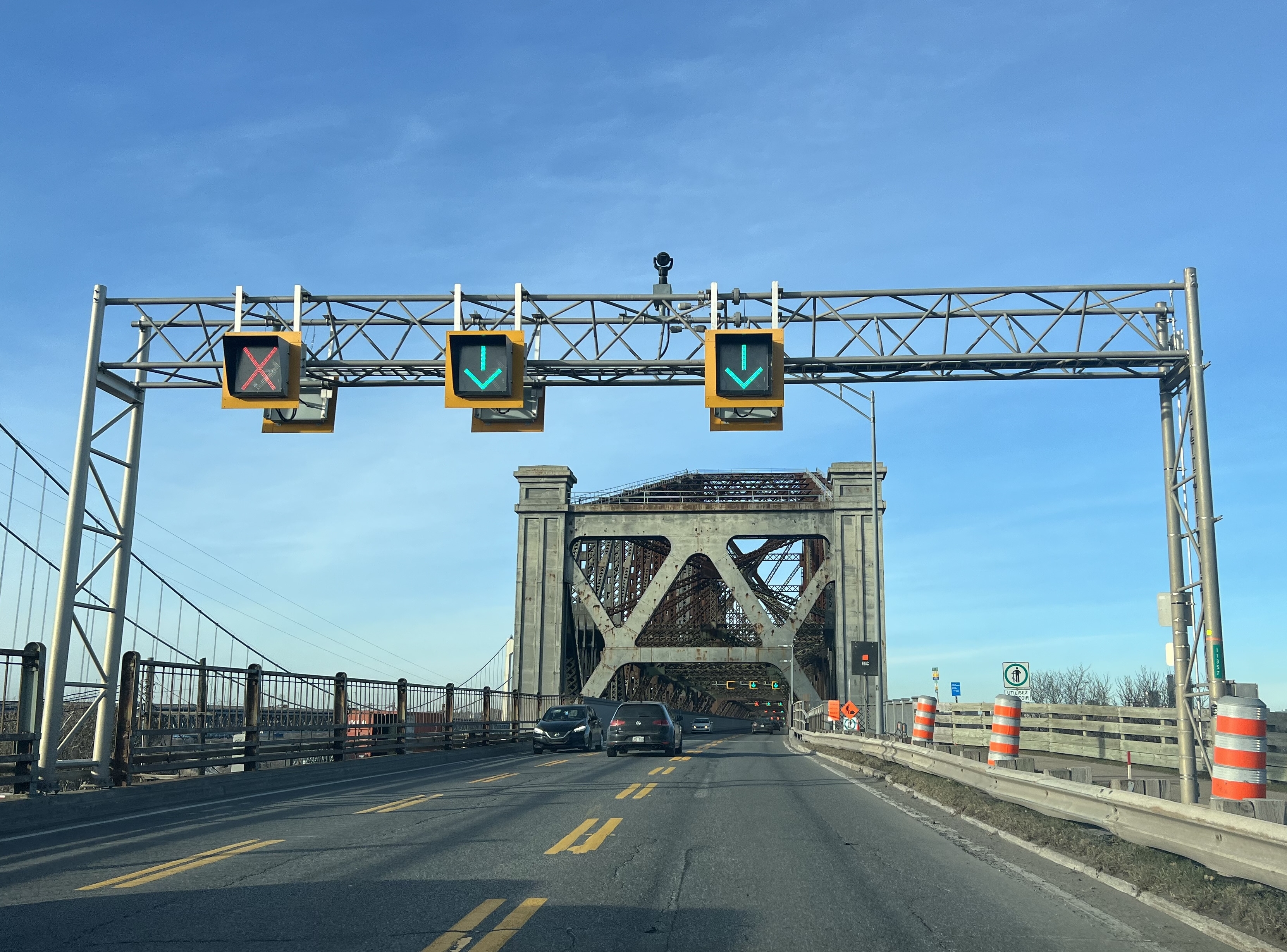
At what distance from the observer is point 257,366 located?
18172mm

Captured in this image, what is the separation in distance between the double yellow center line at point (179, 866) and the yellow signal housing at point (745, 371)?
10083mm

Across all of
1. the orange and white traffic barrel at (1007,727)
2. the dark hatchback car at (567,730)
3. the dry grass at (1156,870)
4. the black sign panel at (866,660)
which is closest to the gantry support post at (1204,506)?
the orange and white traffic barrel at (1007,727)

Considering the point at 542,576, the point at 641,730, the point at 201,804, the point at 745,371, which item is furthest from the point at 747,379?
the point at 542,576

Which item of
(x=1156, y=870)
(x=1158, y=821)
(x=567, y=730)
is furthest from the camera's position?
(x=567, y=730)

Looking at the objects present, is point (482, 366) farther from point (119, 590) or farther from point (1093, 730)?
point (1093, 730)

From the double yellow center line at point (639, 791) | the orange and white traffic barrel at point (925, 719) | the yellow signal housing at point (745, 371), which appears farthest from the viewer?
the orange and white traffic barrel at point (925, 719)

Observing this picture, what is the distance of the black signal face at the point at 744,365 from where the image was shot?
17875 mm

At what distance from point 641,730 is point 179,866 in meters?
22.0

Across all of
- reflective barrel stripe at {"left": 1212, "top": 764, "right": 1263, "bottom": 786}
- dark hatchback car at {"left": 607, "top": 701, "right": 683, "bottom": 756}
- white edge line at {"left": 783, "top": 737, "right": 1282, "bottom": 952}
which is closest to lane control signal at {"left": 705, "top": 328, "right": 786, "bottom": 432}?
white edge line at {"left": 783, "top": 737, "right": 1282, "bottom": 952}

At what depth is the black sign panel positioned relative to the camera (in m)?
33.2

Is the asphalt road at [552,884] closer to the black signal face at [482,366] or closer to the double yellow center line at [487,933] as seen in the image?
the double yellow center line at [487,933]

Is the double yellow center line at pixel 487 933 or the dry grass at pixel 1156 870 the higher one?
the dry grass at pixel 1156 870

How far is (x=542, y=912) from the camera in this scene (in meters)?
6.97

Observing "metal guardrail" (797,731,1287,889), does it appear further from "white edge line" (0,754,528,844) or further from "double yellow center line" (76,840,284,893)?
"white edge line" (0,754,528,844)
